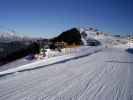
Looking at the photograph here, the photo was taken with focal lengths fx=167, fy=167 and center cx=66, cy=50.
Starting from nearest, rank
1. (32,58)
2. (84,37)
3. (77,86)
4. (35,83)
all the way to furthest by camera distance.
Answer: (77,86) < (35,83) < (32,58) < (84,37)

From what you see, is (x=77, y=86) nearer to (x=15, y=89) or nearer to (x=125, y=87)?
(x=125, y=87)

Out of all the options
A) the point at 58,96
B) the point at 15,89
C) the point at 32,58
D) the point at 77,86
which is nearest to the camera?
the point at 58,96

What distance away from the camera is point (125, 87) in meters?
5.90

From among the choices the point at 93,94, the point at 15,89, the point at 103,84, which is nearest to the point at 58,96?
the point at 93,94

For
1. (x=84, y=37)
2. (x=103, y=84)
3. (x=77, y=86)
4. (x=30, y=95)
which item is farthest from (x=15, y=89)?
(x=84, y=37)

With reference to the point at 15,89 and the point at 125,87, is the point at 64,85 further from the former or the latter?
the point at 125,87

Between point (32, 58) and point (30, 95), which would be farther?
point (32, 58)

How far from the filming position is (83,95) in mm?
5035

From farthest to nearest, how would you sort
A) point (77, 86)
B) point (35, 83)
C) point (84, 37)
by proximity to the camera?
1. point (84, 37)
2. point (35, 83)
3. point (77, 86)

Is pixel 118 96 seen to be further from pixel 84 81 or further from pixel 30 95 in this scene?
pixel 30 95

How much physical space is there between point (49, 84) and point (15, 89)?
1.25 meters

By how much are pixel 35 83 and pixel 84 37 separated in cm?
3433

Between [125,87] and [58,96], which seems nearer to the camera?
[58,96]

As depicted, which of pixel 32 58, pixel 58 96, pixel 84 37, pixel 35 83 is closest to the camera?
pixel 58 96
